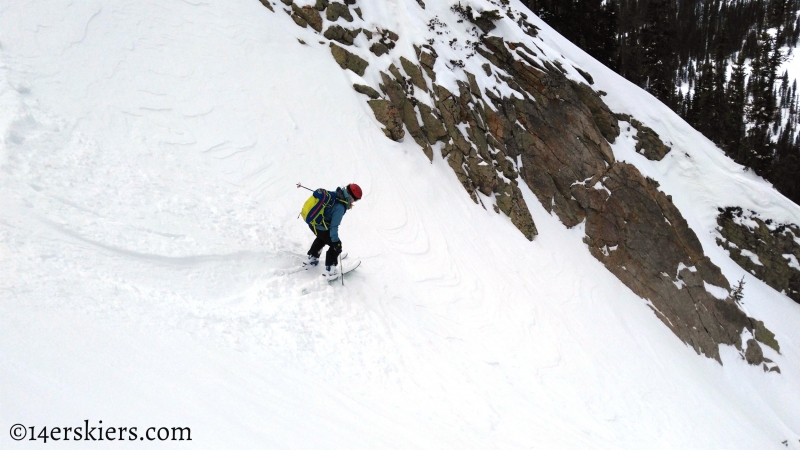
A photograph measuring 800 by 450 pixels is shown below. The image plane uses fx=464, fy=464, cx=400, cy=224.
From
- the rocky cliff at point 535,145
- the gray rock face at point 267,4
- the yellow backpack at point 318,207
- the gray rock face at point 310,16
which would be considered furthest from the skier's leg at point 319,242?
the gray rock face at point 267,4

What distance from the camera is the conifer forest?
98.1 feet

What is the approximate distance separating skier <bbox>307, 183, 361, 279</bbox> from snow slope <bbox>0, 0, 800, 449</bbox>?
40cm

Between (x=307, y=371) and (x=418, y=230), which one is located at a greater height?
(x=307, y=371)

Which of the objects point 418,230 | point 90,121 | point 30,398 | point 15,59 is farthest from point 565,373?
point 15,59

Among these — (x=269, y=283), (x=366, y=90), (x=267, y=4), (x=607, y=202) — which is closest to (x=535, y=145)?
(x=607, y=202)

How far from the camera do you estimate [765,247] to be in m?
18.0

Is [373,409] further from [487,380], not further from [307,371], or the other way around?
[487,380]

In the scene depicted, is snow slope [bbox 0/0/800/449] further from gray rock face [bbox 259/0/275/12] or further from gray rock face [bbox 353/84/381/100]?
gray rock face [bbox 259/0/275/12]

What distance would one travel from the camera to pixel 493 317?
9.46m

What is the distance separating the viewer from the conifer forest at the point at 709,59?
98.1ft

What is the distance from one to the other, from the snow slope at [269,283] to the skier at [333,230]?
1.31 feet

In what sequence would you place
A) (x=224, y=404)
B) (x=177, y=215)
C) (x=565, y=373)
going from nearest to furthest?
(x=224, y=404), (x=177, y=215), (x=565, y=373)

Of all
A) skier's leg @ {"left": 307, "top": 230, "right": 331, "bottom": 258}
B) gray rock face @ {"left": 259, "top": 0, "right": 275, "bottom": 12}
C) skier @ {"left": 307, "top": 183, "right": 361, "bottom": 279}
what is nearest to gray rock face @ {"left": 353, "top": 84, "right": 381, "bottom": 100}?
gray rock face @ {"left": 259, "top": 0, "right": 275, "bottom": 12}

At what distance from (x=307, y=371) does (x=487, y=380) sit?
323cm
